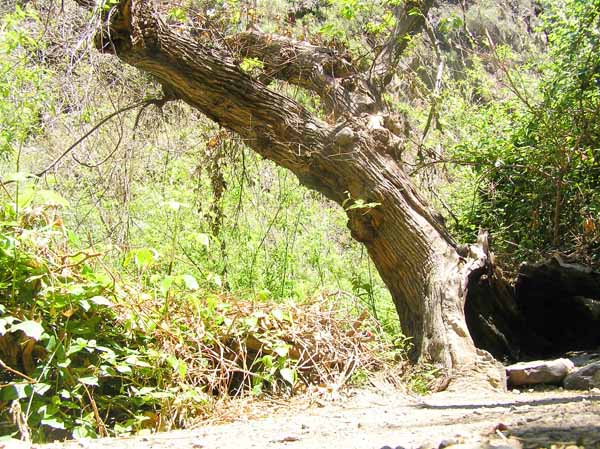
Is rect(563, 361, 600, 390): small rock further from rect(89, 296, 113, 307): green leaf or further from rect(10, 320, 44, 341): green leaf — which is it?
rect(10, 320, 44, 341): green leaf

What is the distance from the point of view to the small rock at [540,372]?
4.80 metres

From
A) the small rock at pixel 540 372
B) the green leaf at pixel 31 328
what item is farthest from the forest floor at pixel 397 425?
the green leaf at pixel 31 328

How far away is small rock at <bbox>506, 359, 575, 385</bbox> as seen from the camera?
4.80 m

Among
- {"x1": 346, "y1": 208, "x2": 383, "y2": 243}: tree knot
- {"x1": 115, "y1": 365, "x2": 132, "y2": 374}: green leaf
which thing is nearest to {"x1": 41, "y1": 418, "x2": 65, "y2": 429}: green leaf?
{"x1": 115, "y1": 365, "x2": 132, "y2": 374}: green leaf

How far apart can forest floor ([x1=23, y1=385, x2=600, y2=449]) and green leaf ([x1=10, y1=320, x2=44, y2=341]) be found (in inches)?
21.3

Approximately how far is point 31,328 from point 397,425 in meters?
1.81

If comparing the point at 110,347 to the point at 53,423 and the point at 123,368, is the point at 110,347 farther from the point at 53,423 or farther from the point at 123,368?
the point at 53,423

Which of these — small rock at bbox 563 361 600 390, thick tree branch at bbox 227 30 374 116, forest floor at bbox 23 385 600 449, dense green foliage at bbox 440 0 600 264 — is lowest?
forest floor at bbox 23 385 600 449

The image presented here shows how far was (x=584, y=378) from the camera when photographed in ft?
15.0

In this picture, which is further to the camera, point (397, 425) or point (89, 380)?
point (89, 380)

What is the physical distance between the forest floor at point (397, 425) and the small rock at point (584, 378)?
0.14 metres

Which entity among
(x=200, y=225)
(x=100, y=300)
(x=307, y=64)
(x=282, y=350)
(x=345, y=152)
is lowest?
(x=282, y=350)

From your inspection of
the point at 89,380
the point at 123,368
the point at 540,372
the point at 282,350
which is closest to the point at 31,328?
the point at 89,380

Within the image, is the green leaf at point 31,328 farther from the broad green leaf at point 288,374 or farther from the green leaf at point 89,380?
the broad green leaf at point 288,374
